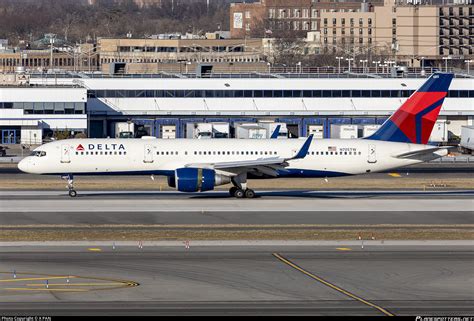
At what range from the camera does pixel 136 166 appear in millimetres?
71938

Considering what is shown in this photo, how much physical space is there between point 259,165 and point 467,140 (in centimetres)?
5496

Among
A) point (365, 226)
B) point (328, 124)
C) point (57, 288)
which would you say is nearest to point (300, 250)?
point (365, 226)

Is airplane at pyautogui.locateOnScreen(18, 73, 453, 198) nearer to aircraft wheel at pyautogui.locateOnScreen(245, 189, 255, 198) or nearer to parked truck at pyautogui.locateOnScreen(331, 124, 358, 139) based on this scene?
aircraft wheel at pyautogui.locateOnScreen(245, 189, 255, 198)

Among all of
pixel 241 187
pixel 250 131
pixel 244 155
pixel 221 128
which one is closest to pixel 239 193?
pixel 241 187

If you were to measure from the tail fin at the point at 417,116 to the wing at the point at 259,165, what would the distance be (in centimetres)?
675

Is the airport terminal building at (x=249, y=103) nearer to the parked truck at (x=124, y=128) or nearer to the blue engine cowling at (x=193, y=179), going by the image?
the parked truck at (x=124, y=128)

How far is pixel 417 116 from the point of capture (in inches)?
2955

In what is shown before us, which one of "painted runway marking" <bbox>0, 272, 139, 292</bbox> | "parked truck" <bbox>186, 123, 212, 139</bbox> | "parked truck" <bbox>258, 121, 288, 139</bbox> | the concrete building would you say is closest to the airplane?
"painted runway marking" <bbox>0, 272, 139, 292</bbox>

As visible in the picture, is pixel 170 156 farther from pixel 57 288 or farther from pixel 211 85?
pixel 211 85

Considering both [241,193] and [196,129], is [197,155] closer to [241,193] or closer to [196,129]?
[241,193]

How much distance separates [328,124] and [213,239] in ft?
285

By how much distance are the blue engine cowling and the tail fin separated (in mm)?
12949

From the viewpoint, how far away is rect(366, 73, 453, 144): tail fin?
7512 cm

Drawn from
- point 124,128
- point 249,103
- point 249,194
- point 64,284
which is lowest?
point 249,194
